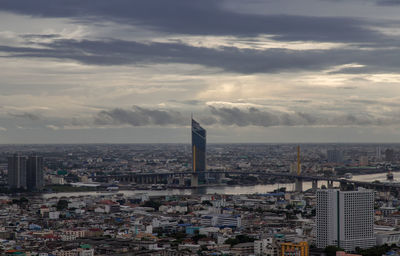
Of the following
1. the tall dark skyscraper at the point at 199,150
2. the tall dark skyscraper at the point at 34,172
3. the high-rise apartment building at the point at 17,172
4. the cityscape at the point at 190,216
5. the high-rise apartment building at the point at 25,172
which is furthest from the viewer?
the tall dark skyscraper at the point at 199,150

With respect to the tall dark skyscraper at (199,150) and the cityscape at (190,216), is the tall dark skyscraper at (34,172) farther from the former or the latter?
the tall dark skyscraper at (199,150)

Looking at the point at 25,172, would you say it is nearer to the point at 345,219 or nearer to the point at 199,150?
the point at 199,150

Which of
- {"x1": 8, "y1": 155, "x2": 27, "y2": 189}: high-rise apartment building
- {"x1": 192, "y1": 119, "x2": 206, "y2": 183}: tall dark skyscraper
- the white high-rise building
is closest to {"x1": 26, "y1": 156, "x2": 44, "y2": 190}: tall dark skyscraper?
{"x1": 8, "y1": 155, "x2": 27, "y2": 189}: high-rise apartment building

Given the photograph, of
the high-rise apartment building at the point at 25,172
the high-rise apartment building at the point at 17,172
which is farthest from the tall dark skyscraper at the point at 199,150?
the high-rise apartment building at the point at 17,172

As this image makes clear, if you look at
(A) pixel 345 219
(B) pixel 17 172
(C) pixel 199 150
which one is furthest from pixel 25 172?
(A) pixel 345 219

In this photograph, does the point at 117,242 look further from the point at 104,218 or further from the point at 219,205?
the point at 219,205

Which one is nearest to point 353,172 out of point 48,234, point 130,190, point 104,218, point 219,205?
point 130,190

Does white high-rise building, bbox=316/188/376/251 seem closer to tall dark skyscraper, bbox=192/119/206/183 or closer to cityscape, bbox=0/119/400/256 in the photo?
cityscape, bbox=0/119/400/256
